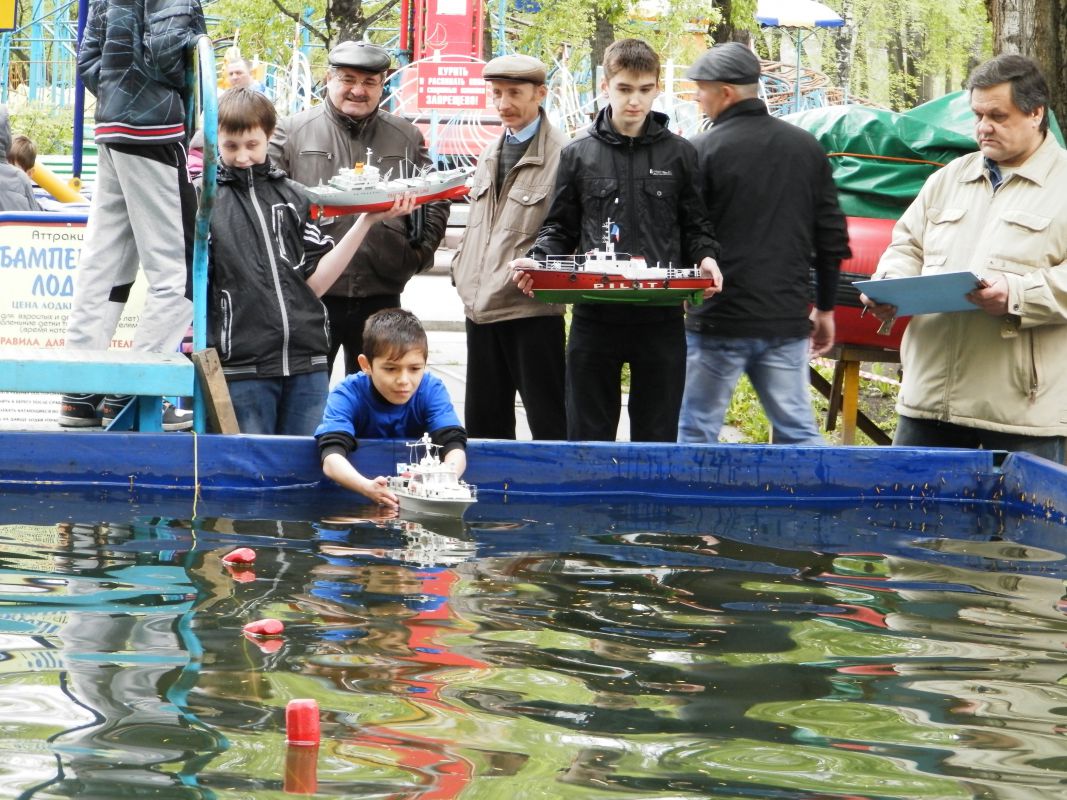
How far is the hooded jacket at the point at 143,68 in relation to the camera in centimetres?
635

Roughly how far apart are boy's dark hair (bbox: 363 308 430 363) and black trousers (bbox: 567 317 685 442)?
104cm

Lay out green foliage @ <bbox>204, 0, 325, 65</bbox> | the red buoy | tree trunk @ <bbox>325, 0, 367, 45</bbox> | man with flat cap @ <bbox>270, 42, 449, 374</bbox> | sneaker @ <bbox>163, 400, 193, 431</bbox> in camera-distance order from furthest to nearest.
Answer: green foliage @ <bbox>204, 0, 325, 65</bbox>
tree trunk @ <bbox>325, 0, 367, 45</bbox>
sneaker @ <bbox>163, 400, 193, 431</bbox>
man with flat cap @ <bbox>270, 42, 449, 374</bbox>
the red buoy

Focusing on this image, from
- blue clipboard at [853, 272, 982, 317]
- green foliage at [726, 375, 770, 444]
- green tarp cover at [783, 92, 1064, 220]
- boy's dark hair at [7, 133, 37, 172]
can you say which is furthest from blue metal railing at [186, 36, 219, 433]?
boy's dark hair at [7, 133, 37, 172]

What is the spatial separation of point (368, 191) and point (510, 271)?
768 mm

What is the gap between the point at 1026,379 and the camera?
5941mm

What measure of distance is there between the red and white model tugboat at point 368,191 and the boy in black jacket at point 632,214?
0.52 metres

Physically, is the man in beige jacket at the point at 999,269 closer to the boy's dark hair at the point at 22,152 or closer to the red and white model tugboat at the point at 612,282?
the red and white model tugboat at the point at 612,282

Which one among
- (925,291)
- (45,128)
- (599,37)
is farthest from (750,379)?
(45,128)

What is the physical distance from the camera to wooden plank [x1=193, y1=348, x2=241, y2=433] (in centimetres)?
629

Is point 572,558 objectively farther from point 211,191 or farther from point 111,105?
point 111,105

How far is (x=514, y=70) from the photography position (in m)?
7.09

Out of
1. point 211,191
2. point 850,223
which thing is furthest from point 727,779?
point 850,223

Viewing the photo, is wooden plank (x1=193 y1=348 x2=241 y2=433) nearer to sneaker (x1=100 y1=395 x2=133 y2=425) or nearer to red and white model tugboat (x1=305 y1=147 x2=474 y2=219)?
sneaker (x1=100 y1=395 x2=133 y2=425)

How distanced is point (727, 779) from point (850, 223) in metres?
5.46
